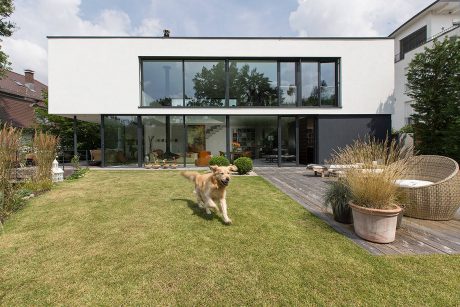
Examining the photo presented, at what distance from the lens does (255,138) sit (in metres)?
15.9

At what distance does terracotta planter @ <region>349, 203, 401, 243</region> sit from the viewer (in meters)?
3.51

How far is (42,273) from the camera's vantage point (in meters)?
2.81

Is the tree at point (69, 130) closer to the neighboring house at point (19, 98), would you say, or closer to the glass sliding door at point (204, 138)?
the neighboring house at point (19, 98)

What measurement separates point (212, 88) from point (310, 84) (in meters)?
5.74

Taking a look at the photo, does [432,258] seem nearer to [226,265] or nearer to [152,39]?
[226,265]

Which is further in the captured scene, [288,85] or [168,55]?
[288,85]

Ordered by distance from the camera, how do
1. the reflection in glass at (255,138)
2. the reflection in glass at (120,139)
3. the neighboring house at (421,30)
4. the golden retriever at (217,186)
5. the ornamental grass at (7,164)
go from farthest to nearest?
→ 1. the neighboring house at (421,30)
2. the reflection in glass at (255,138)
3. the reflection in glass at (120,139)
4. the ornamental grass at (7,164)
5. the golden retriever at (217,186)

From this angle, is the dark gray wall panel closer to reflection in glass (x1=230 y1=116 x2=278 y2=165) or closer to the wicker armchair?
reflection in glass (x1=230 y1=116 x2=278 y2=165)

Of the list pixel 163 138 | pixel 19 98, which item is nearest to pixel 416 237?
pixel 163 138

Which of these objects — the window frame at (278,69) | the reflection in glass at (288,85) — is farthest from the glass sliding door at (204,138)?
the reflection in glass at (288,85)

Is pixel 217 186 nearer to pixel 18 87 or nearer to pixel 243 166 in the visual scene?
pixel 243 166

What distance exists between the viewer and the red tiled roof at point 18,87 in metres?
23.8

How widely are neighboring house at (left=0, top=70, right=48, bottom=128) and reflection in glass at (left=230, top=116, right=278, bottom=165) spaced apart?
1910 centimetres

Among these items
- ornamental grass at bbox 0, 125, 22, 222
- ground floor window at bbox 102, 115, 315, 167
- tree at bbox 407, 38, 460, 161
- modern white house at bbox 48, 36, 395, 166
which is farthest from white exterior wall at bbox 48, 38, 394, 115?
ornamental grass at bbox 0, 125, 22, 222
